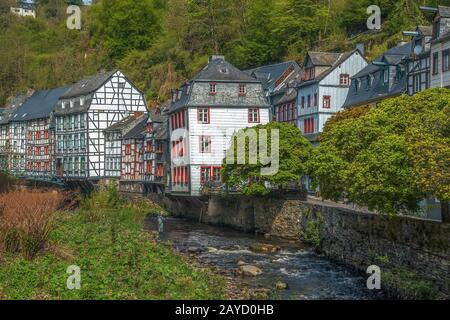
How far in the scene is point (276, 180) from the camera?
42875mm

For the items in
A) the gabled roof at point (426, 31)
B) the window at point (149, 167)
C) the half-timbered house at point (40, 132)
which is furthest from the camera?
the half-timbered house at point (40, 132)

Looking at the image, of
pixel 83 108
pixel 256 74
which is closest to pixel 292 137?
pixel 256 74

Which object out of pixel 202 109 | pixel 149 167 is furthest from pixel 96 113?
pixel 202 109

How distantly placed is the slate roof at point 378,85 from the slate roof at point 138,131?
24618 millimetres

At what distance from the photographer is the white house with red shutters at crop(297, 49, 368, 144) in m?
58.2

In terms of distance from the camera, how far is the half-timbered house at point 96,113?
78688 millimetres

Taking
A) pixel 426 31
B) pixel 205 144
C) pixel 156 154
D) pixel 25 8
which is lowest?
pixel 156 154

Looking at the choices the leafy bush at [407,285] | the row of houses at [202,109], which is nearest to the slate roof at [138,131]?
the row of houses at [202,109]

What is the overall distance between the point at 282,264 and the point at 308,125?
29.6 meters

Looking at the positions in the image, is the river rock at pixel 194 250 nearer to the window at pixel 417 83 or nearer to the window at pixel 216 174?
the window at pixel 417 83

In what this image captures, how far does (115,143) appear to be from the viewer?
77.7 m

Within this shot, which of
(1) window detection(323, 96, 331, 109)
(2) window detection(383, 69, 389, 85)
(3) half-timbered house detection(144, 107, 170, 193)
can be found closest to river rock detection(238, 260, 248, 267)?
(2) window detection(383, 69, 389, 85)

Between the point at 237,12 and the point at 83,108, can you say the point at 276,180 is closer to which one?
the point at 83,108

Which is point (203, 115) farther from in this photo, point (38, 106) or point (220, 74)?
point (38, 106)
